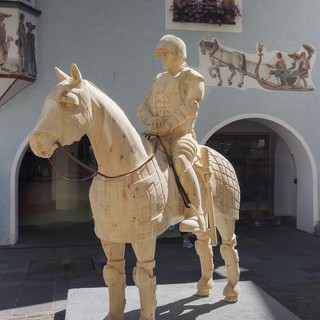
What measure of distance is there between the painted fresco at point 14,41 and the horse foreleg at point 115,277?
540cm

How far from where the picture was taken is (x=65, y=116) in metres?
2.67

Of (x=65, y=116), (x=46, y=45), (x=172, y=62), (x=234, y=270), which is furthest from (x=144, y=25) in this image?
(x=65, y=116)

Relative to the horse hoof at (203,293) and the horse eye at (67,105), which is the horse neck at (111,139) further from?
the horse hoof at (203,293)

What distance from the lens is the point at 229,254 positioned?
4.38 metres

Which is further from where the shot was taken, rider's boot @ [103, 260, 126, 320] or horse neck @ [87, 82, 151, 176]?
rider's boot @ [103, 260, 126, 320]

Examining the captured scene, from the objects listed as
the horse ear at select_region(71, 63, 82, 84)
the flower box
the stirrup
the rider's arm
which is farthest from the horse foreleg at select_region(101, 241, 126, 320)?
the flower box

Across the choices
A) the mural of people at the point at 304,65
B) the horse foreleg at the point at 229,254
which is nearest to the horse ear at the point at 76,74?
the horse foreleg at the point at 229,254

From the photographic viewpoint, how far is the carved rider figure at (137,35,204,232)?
11.6 feet

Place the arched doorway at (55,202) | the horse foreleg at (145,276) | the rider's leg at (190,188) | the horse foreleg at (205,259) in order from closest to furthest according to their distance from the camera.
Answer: the horse foreleg at (145,276), the rider's leg at (190,188), the horse foreleg at (205,259), the arched doorway at (55,202)

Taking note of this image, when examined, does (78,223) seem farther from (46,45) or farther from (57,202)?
(46,45)

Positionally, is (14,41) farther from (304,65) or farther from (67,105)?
(304,65)

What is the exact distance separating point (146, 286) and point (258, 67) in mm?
7025

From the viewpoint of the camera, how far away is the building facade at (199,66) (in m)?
8.29

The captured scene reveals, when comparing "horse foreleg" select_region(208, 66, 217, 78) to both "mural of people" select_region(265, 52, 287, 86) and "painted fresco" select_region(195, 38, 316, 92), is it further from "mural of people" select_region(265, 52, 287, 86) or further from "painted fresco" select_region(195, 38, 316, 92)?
"mural of people" select_region(265, 52, 287, 86)
